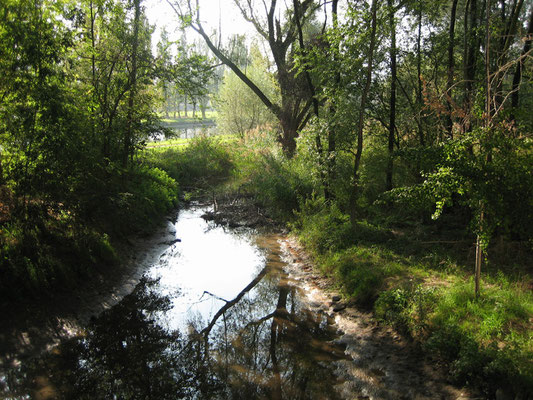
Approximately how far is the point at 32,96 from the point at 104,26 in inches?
157

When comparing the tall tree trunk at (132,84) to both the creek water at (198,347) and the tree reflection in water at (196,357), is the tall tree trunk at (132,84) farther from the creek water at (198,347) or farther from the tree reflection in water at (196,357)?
the tree reflection in water at (196,357)

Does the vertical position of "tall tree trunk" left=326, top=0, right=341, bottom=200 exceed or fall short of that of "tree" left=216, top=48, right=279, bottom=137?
it falls short

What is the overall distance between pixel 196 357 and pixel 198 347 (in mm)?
277

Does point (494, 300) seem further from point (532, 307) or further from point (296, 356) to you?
point (296, 356)

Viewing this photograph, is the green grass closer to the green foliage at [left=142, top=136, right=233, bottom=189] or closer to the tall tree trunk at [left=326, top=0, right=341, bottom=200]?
the tall tree trunk at [left=326, top=0, right=341, bottom=200]

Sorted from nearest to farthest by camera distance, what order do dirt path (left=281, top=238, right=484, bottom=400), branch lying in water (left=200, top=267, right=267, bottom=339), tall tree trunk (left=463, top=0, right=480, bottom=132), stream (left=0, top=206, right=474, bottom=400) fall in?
dirt path (left=281, top=238, right=484, bottom=400), stream (left=0, top=206, right=474, bottom=400), branch lying in water (left=200, top=267, right=267, bottom=339), tall tree trunk (left=463, top=0, right=480, bottom=132)

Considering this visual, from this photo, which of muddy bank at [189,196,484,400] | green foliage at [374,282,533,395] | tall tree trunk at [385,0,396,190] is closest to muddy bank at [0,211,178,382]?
muddy bank at [189,196,484,400]

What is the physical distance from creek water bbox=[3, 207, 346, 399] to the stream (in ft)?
0.05

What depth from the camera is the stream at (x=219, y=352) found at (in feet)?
15.5

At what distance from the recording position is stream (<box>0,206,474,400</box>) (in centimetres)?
473

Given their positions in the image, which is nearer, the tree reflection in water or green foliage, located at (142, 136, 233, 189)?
the tree reflection in water

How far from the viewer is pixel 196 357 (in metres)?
5.57

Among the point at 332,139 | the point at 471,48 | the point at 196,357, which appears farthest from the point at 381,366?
the point at 471,48

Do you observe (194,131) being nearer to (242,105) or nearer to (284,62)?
(284,62)
